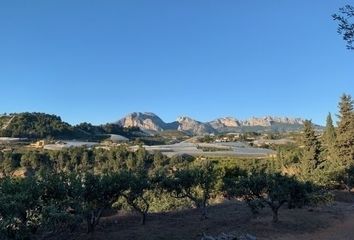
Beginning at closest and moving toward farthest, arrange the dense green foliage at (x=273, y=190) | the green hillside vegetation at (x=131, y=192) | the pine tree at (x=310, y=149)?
the green hillside vegetation at (x=131, y=192)
the dense green foliage at (x=273, y=190)
the pine tree at (x=310, y=149)

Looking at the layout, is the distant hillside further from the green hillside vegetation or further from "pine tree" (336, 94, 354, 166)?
the green hillside vegetation

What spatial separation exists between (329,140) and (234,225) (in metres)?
33.8

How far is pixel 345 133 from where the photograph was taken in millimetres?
47719

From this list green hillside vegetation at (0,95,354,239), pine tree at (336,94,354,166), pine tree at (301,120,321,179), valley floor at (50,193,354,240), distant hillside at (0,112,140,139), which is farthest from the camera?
distant hillside at (0,112,140,139)

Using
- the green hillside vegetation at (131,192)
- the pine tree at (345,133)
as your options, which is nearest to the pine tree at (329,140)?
the pine tree at (345,133)

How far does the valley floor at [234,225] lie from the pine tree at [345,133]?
2122 cm

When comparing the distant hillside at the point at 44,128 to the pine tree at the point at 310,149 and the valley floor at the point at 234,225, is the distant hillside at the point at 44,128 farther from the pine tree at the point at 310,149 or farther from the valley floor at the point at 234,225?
the valley floor at the point at 234,225

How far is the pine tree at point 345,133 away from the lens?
153ft

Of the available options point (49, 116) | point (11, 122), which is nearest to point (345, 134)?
point (11, 122)

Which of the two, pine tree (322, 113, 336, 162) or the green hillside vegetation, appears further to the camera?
pine tree (322, 113, 336, 162)

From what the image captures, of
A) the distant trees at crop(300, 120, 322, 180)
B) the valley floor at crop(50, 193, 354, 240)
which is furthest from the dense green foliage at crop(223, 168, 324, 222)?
the distant trees at crop(300, 120, 322, 180)

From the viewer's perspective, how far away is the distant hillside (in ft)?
412

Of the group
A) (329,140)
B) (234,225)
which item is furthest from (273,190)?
(329,140)

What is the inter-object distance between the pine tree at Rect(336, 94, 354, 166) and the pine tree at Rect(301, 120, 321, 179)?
9.65 ft
